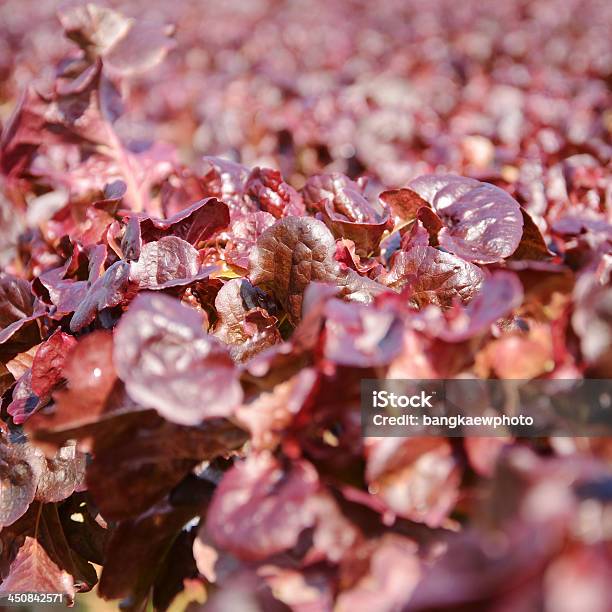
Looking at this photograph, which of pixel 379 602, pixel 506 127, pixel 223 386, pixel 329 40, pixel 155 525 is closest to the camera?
pixel 379 602

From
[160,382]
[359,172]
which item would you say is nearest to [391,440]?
[160,382]

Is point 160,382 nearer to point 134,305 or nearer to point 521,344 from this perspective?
point 134,305

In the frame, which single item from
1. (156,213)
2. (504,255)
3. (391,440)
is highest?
(391,440)

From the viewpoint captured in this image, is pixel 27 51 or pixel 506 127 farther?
pixel 27 51

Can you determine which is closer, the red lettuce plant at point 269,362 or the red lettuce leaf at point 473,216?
the red lettuce plant at point 269,362

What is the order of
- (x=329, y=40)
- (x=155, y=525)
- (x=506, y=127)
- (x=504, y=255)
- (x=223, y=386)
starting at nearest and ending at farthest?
(x=223, y=386) < (x=155, y=525) < (x=504, y=255) < (x=506, y=127) < (x=329, y=40)

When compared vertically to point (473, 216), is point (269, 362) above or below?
above

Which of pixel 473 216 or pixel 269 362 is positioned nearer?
pixel 269 362

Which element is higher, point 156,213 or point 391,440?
point 391,440

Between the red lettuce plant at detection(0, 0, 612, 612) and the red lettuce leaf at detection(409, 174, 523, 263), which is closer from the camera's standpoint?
the red lettuce plant at detection(0, 0, 612, 612)
